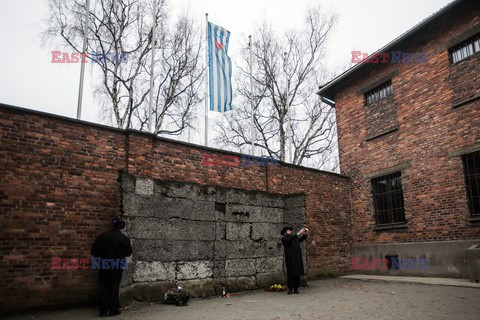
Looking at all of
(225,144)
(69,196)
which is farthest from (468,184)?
(225,144)

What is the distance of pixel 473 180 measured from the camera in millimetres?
10289

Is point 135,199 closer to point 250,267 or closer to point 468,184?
point 250,267

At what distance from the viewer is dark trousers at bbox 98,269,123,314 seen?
19.7ft

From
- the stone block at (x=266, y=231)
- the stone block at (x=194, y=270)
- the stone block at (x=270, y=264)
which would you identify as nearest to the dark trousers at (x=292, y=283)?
the stone block at (x=270, y=264)

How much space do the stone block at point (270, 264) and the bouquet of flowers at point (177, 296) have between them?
258 cm

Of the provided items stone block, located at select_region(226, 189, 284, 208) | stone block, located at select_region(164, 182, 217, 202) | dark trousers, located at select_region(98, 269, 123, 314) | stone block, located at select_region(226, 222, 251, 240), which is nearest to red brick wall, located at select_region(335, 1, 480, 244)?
stone block, located at select_region(226, 189, 284, 208)

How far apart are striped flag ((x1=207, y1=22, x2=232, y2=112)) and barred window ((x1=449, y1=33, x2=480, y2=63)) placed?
7707 mm

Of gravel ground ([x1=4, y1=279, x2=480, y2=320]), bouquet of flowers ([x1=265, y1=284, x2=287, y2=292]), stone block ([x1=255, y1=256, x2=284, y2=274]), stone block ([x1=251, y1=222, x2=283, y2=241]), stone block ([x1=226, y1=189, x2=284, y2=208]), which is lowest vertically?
bouquet of flowers ([x1=265, y1=284, x2=287, y2=292])

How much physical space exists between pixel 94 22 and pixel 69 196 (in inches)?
521

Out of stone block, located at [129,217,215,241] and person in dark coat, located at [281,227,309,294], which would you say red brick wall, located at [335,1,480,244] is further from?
stone block, located at [129,217,215,241]

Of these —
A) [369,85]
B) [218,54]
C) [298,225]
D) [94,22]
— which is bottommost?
[298,225]

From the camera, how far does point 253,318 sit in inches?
215

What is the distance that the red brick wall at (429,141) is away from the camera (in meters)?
10.5

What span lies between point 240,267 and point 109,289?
3.45 metres
